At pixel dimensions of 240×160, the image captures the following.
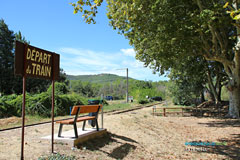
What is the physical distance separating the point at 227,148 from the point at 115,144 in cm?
444

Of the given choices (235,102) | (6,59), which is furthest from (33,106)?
(6,59)

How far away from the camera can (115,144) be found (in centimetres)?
746

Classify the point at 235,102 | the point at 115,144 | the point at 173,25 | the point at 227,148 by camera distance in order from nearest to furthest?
1. the point at 115,144
2. the point at 227,148
3. the point at 173,25
4. the point at 235,102

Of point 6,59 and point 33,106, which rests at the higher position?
point 6,59

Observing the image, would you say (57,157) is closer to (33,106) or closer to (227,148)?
(227,148)

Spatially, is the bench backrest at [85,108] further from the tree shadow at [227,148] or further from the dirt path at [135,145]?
the tree shadow at [227,148]

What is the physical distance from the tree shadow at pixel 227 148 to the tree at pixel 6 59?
3301cm

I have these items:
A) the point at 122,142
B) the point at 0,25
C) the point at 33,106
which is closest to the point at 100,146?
the point at 122,142

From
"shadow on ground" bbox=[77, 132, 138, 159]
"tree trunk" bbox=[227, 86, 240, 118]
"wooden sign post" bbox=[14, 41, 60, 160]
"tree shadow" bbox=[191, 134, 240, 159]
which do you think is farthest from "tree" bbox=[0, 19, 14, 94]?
"tree shadow" bbox=[191, 134, 240, 159]

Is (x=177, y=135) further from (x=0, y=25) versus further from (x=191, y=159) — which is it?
(x=0, y=25)

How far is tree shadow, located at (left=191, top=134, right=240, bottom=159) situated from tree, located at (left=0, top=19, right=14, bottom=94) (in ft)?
108

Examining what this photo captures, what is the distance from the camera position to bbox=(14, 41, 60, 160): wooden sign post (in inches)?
191

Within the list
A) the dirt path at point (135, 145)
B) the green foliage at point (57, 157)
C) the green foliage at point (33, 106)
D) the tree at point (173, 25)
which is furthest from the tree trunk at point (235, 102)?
the green foliage at point (57, 157)

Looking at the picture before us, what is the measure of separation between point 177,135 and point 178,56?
6773 mm
